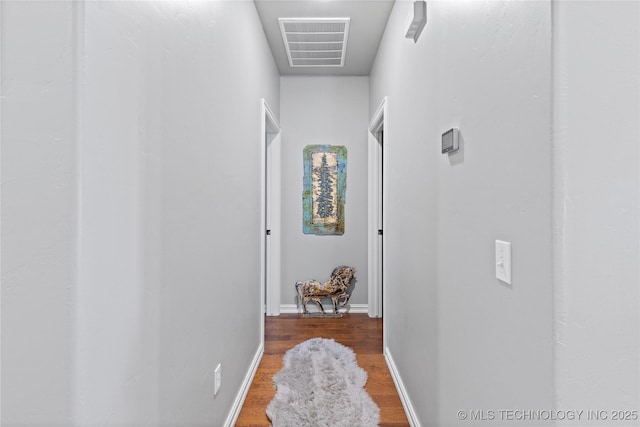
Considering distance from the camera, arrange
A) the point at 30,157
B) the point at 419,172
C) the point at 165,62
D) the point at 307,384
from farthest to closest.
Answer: the point at 307,384
the point at 419,172
the point at 165,62
the point at 30,157

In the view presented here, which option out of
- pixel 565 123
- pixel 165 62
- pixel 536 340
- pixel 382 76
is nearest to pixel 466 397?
pixel 536 340

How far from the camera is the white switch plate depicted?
891mm

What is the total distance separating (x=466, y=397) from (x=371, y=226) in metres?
2.42

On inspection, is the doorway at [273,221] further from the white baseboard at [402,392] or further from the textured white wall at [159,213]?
the textured white wall at [159,213]

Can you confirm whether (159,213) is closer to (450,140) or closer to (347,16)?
(450,140)

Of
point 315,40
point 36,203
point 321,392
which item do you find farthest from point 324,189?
point 36,203

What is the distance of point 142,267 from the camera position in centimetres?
94

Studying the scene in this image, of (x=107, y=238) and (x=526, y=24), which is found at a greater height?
(x=526, y=24)

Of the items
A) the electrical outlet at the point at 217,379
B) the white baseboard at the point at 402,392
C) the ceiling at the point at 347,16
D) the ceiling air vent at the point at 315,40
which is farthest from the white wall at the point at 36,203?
the ceiling air vent at the point at 315,40

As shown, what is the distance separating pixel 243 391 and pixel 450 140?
5.84ft

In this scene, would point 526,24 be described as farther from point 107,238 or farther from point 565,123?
point 107,238

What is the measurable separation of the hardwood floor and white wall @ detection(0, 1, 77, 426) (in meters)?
1.42

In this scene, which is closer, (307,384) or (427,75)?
(427,75)

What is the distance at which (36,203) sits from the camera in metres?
0.68
